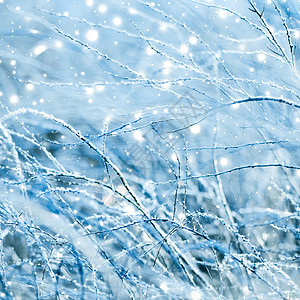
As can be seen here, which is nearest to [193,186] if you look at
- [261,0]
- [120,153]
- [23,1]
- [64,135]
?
[120,153]

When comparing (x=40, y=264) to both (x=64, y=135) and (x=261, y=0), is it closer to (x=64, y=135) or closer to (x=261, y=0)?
(x=64, y=135)

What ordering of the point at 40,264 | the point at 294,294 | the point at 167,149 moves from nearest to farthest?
1. the point at 294,294
2. the point at 40,264
3. the point at 167,149

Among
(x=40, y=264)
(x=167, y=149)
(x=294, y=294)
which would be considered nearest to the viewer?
(x=294, y=294)

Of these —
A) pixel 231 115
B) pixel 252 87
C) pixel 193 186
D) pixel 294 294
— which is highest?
pixel 252 87

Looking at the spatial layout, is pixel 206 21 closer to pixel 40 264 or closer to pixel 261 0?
pixel 261 0

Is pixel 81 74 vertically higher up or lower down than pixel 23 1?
lower down

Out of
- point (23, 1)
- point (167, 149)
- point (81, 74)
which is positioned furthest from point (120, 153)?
point (23, 1)

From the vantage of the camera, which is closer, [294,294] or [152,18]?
[294,294]
